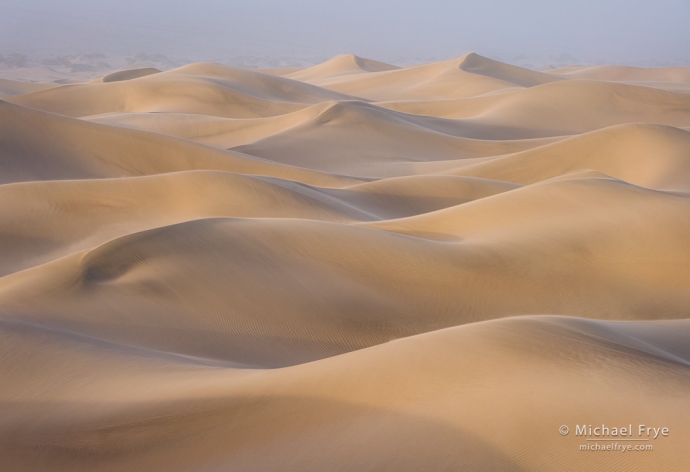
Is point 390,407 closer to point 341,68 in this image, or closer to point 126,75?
point 126,75

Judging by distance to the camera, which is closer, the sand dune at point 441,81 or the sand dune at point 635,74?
the sand dune at point 441,81

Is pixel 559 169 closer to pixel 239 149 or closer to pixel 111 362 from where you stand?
pixel 239 149

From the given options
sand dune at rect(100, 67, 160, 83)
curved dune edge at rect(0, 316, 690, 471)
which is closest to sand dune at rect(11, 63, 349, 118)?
sand dune at rect(100, 67, 160, 83)

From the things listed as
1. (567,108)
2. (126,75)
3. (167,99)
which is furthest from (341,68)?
(567,108)

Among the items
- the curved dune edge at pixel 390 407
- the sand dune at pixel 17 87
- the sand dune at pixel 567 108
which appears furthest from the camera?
the sand dune at pixel 17 87

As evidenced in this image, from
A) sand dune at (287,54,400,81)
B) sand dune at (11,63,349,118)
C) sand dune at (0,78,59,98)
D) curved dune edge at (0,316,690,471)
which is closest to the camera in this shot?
curved dune edge at (0,316,690,471)

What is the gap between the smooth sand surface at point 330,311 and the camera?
275 cm

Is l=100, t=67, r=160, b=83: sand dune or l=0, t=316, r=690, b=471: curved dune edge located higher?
l=100, t=67, r=160, b=83: sand dune

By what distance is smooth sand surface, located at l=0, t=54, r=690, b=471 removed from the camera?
2752 mm

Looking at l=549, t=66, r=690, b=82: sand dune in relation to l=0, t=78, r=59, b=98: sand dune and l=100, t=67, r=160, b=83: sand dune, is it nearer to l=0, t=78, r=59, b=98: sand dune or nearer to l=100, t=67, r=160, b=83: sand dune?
l=100, t=67, r=160, b=83: sand dune

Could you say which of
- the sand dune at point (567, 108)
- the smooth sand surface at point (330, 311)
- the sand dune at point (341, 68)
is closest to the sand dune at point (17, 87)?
the sand dune at point (341, 68)

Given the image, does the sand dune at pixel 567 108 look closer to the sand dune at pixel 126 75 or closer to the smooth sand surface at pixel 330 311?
the smooth sand surface at pixel 330 311

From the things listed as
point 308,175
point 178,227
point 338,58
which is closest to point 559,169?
point 308,175

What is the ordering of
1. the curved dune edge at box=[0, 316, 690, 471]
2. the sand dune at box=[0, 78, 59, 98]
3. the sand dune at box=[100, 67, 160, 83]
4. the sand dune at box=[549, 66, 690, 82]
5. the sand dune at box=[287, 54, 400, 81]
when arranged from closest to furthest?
the curved dune edge at box=[0, 316, 690, 471] < the sand dune at box=[100, 67, 160, 83] < the sand dune at box=[0, 78, 59, 98] < the sand dune at box=[549, 66, 690, 82] < the sand dune at box=[287, 54, 400, 81]
